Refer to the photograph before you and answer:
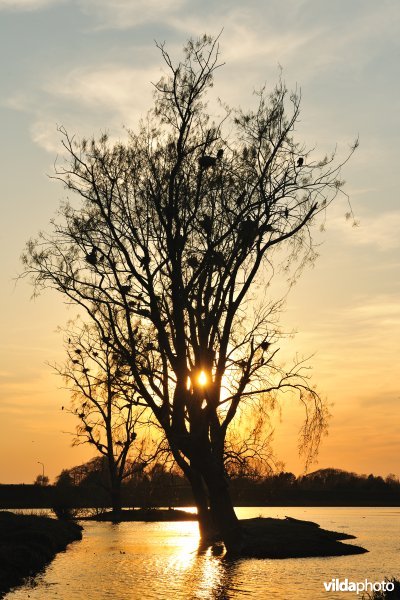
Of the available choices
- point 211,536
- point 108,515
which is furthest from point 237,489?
point 108,515

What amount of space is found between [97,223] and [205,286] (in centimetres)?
593

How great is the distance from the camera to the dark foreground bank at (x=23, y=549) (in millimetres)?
25719

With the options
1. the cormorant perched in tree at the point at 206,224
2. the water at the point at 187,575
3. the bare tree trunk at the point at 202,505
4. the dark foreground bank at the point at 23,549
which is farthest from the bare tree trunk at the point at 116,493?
the cormorant perched in tree at the point at 206,224

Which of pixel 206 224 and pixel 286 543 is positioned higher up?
pixel 206 224

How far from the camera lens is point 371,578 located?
94.4 ft

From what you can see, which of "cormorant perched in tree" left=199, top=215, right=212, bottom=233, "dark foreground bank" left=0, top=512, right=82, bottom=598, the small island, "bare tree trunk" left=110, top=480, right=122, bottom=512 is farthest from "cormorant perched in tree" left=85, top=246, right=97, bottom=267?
"bare tree trunk" left=110, top=480, right=122, bottom=512

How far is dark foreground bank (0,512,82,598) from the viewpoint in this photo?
25.7 meters

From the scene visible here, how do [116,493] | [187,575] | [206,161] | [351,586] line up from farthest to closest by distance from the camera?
[116,493] < [206,161] < [187,575] < [351,586]

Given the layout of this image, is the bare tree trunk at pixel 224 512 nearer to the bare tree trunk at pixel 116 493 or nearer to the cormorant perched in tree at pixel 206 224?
the cormorant perched in tree at pixel 206 224

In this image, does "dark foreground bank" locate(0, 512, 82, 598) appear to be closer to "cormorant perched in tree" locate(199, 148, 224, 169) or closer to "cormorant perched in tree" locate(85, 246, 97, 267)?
"cormorant perched in tree" locate(85, 246, 97, 267)

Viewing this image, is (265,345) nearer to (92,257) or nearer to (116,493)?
(92,257)

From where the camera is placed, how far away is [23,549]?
31328 mm

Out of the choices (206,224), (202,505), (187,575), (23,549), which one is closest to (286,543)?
(202,505)

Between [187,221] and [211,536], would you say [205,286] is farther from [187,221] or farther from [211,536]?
[211,536]
